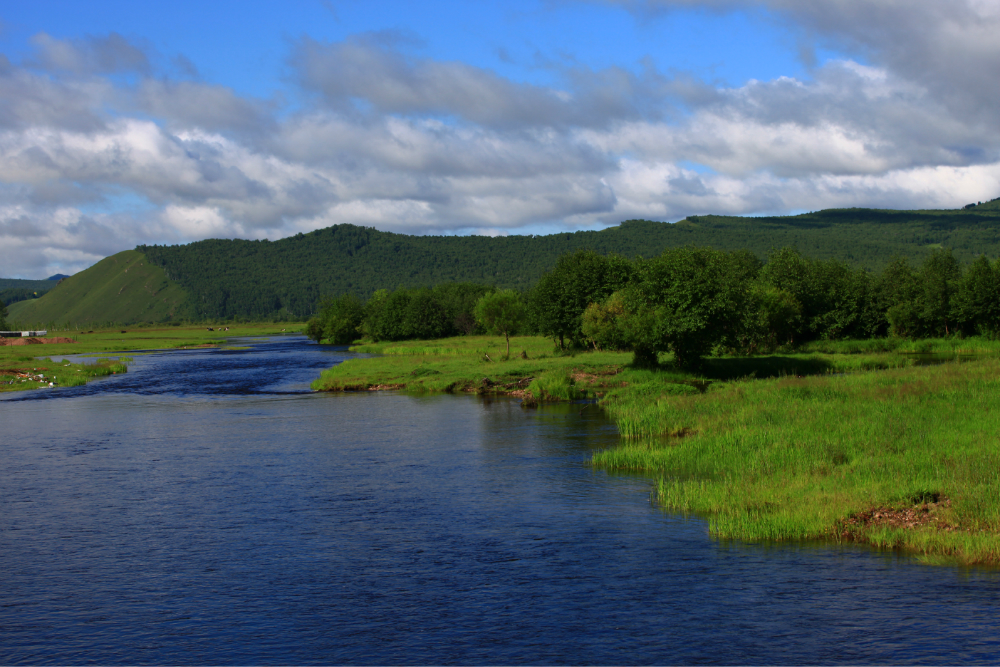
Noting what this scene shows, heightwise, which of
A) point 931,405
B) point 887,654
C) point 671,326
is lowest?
point 887,654

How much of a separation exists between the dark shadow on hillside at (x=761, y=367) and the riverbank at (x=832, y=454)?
6.30 m

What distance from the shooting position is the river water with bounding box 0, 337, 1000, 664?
16094 mm

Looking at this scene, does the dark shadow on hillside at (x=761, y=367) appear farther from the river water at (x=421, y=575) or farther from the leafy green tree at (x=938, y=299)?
the leafy green tree at (x=938, y=299)

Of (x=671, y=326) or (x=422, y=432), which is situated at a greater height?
(x=671, y=326)

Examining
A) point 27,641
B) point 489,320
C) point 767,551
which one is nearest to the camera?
point 27,641

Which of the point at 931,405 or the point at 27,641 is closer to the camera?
the point at 27,641

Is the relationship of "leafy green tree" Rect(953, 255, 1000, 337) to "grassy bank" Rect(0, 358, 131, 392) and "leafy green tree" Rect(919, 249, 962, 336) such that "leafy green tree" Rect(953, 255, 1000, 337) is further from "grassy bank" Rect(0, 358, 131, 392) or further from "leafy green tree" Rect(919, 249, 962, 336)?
"grassy bank" Rect(0, 358, 131, 392)

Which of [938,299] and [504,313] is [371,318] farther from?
[938,299]

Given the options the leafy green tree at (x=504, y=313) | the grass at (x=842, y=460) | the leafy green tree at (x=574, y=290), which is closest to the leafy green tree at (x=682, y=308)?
the grass at (x=842, y=460)

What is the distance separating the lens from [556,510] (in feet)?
86.7

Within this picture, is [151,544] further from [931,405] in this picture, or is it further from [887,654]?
[931,405]

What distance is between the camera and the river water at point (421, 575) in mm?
16094

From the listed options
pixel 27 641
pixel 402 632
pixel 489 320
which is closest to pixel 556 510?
pixel 402 632

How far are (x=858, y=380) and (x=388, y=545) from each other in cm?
3510
